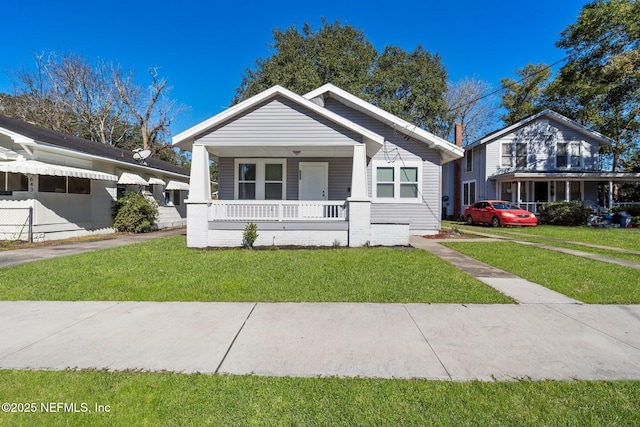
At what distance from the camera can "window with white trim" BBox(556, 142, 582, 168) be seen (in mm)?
22859

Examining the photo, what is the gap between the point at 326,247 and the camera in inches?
418

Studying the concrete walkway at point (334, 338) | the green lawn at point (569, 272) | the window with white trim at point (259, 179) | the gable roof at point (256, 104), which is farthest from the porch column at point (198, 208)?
the green lawn at point (569, 272)

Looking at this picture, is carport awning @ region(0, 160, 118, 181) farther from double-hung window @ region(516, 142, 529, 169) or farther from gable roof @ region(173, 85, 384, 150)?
double-hung window @ region(516, 142, 529, 169)

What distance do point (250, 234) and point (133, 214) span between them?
29.4 ft

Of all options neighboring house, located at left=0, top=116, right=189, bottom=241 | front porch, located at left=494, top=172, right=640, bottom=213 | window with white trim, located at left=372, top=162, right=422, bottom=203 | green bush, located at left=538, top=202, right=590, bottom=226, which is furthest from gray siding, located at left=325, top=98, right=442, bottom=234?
neighboring house, located at left=0, top=116, right=189, bottom=241

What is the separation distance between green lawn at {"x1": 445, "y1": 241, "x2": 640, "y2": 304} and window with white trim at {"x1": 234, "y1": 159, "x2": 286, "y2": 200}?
7.22 m

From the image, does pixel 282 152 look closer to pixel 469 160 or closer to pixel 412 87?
pixel 469 160

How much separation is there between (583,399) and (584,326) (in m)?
2.02

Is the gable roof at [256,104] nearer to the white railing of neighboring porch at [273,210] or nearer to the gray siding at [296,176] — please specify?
the white railing of neighboring porch at [273,210]

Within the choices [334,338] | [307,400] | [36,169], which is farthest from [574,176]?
[36,169]

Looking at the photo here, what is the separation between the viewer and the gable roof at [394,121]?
44.8ft

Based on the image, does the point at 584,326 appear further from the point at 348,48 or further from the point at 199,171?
the point at 348,48

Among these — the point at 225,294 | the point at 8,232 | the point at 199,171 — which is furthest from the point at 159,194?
the point at 225,294

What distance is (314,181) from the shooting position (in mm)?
13984
